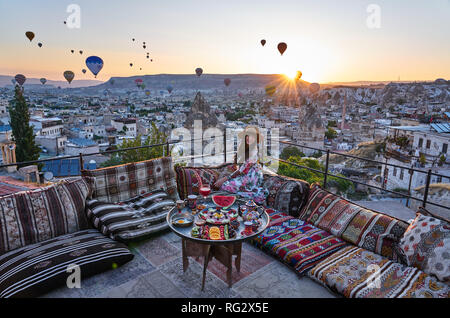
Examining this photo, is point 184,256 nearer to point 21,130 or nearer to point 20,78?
point 21,130

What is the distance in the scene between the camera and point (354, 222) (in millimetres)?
2465

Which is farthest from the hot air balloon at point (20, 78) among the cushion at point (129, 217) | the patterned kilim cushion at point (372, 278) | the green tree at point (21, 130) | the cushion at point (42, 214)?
the patterned kilim cushion at point (372, 278)

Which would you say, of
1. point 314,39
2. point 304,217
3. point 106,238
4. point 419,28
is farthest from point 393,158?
point 106,238

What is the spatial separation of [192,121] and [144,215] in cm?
3481

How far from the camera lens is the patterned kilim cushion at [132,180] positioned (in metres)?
2.96

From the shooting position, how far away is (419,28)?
25.2 feet

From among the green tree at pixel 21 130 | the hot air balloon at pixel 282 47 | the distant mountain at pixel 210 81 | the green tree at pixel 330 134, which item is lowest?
the green tree at pixel 330 134

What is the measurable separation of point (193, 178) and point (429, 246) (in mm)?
2381

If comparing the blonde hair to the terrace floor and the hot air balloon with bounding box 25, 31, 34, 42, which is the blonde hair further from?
the hot air balloon with bounding box 25, 31, 34, 42

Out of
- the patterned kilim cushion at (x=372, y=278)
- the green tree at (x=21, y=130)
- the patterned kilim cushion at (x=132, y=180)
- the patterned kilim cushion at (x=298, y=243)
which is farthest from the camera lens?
the green tree at (x=21, y=130)

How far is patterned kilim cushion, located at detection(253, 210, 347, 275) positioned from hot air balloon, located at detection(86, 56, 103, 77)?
14138mm

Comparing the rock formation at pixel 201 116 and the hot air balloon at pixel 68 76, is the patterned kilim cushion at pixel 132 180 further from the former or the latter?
the rock formation at pixel 201 116

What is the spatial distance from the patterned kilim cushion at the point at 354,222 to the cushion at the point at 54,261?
177 cm

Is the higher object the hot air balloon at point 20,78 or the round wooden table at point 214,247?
A: the hot air balloon at point 20,78
